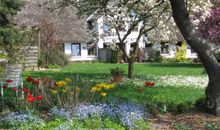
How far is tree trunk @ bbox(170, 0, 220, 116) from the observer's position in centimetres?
854

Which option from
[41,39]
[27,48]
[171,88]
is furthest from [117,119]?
[41,39]

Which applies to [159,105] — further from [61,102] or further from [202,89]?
[202,89]

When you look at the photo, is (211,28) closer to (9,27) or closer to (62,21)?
(9,27)

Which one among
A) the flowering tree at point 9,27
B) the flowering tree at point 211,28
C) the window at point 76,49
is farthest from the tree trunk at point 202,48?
the window at point 76,49

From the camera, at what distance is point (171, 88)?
16688 millimetres

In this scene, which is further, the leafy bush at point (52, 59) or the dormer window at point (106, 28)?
the leafy bush at point (52, 59)

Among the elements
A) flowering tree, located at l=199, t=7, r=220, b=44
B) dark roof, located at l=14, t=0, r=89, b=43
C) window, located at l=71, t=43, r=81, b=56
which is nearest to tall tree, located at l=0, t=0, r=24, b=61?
flowering tree, located at l=199, t=7, r=220, b=44

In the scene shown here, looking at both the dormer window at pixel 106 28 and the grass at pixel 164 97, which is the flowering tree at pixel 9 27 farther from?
the grass at pixel 164 97

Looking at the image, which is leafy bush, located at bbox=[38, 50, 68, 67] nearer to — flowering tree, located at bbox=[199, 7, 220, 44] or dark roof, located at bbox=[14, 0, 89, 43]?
flowering tree, located at bbox=[199, 7, 220, 44]

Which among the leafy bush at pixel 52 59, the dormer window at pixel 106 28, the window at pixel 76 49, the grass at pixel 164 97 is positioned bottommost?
the grass at pixel 164 97

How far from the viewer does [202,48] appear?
8703 millimetres

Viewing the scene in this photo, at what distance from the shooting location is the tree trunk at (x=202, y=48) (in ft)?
28.0

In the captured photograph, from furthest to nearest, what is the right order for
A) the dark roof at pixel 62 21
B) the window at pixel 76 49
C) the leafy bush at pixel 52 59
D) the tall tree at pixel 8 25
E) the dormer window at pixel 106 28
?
the window at pixel 76 49 < the dark roof at pixel 62 21 < the leafy bush at pixel 52 59 < the tall tree at pixel 8 25 < the dormer window at pixel 106 28

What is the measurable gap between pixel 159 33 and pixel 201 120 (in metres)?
17.2
